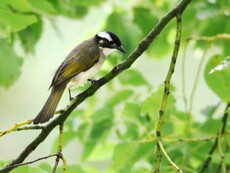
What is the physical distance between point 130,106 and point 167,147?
296mm

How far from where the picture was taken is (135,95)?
3066 mm

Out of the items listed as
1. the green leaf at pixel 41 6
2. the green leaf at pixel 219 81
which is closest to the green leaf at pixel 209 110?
the green leaf at pixel 219 81

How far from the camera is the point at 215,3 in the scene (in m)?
3.34

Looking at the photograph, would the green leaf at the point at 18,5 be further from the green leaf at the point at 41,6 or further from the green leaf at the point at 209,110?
the green leaf at the point at 209,110

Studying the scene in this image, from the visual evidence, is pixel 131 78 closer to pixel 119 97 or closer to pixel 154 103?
pixel 119 97

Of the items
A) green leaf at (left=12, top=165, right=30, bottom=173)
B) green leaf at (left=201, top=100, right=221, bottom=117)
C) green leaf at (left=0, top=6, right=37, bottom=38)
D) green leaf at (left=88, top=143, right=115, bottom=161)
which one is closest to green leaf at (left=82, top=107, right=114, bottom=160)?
green leaf at (left=88, top=143, right=115, bottom=161)

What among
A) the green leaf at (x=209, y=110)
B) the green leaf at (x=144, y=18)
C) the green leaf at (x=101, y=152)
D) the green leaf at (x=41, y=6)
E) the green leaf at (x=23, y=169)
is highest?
the green leaf at (x=41, y=6)

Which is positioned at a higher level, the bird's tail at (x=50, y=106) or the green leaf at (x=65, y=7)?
the green leaf at (x=65, y=7)

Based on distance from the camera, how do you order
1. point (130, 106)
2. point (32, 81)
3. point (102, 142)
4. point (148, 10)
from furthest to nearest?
point (32, 81) → point (148, 10) → point (102, 142) → point (130, 106)

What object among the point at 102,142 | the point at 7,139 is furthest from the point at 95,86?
the point at 7,139

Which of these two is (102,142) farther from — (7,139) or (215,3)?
(7,139)

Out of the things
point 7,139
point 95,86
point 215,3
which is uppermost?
point 215,3

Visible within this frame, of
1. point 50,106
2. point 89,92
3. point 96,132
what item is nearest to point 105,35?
point 96,132

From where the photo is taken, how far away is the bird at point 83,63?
111 inches
